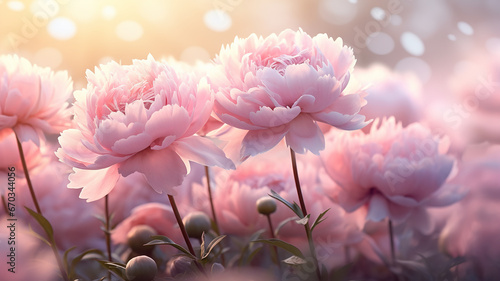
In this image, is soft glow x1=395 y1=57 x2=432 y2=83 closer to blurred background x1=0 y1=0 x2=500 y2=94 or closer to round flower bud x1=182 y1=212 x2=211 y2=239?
blurred background x1=0 y1=0 x2=500 y2=94

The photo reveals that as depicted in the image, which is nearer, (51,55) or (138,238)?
(138,238)

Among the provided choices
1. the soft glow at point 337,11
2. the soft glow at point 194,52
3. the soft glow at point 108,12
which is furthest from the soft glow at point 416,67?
the soft glow at point 108,12

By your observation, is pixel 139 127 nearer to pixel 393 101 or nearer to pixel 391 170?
pixel 391 170

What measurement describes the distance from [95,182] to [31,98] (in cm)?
11

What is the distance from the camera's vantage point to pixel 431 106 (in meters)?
0.56

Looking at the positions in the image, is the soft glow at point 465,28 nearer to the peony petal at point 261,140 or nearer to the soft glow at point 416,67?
the soft glow at point 416,67

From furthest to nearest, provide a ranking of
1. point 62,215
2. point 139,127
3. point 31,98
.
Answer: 1. point 62,215
2. point 31,98
3. point 139,127

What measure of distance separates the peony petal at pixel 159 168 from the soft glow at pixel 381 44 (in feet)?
1.39

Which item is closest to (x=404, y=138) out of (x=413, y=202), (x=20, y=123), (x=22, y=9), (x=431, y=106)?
(x=413, y=202)

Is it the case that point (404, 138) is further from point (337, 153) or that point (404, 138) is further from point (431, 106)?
point (431, 106)

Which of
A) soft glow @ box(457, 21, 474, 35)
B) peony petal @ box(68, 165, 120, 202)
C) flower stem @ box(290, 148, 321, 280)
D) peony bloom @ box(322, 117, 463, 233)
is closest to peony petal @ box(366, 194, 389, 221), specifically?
peony bloom @ box(322, 117, 463, 233)

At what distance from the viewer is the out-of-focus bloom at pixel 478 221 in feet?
1.50

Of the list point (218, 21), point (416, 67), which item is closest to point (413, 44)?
point (416, 67)

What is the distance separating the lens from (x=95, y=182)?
0.31m
